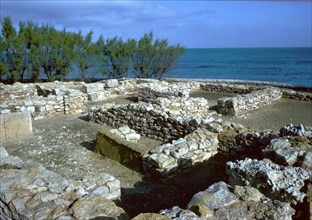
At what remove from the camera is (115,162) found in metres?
7.91

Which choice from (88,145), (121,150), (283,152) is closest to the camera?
(283,152)

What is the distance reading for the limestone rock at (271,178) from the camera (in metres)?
3.97

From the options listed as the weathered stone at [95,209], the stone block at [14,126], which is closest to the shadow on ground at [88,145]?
the stone block at [14,126]

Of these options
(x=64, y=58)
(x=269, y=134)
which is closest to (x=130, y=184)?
(x=269, y=134)

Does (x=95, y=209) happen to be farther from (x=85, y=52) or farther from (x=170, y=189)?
(x=85, y=52)

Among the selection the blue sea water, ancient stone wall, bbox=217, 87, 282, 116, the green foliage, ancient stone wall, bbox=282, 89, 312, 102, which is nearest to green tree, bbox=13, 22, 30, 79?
the green foliage

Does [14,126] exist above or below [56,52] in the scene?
below

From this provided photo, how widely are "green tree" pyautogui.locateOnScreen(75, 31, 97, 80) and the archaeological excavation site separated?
505 inches

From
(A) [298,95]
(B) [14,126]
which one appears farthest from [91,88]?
(A) [298,95]

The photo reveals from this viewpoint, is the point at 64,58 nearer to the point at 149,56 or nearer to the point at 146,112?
the point at 149,56

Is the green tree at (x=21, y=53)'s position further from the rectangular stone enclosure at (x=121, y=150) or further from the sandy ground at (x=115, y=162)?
the rectangular stone enclosure at (x=121, y=150)

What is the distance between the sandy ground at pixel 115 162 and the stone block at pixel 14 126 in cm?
38

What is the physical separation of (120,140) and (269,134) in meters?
3.84

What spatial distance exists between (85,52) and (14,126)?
17154mm
